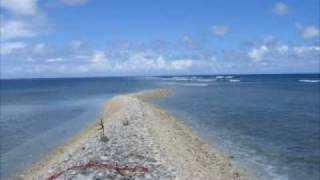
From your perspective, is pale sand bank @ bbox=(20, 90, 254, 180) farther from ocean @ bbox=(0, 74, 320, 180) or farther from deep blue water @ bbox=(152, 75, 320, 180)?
deep blue water @ bbox=(152, 75, 320, 180)

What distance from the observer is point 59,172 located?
79.5 feet

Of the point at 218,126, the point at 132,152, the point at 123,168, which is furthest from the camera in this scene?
the point at 218,126

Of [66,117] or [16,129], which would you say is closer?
[16,129]

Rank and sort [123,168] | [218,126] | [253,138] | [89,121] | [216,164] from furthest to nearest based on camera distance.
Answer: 1. [89,121]
2. [218,126]
3. [253,138]
4. [216,164]
5. [123,168]

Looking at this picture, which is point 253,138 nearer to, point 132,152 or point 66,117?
point 132,152

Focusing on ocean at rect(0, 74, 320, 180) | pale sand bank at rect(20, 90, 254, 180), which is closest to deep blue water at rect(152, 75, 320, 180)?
ocean at rect(0, 74, 320, 180)

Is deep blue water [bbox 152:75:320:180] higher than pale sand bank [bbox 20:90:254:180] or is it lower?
lower

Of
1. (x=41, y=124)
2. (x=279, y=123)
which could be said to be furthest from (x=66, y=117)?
(x=279, y=123)

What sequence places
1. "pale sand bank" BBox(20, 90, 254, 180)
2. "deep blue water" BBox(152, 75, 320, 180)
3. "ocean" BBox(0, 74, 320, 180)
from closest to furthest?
"pale sand bank" BBox(20, 90, 254, 180)
"deep blue water" BBox(152, 75, 320, 180)
"ocean" BBox(0, 74, 320, 180)

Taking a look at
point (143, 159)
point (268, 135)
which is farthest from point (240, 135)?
point (143, 159)

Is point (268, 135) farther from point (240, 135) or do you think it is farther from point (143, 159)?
point (143, 159)

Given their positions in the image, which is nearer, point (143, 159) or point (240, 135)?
point (143, 159)

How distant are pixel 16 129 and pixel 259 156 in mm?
28205

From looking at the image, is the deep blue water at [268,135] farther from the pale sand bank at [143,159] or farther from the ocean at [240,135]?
the pale sand bank at [143,159]
